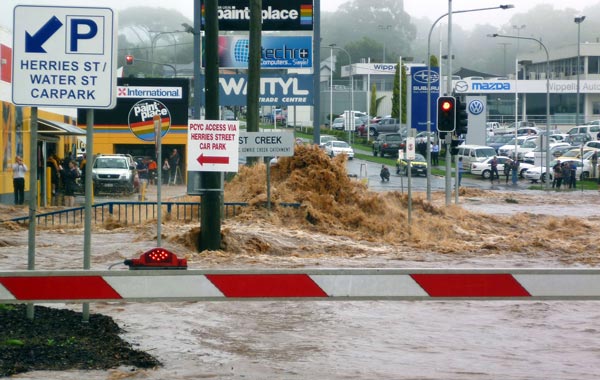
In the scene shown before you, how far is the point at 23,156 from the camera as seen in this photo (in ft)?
123

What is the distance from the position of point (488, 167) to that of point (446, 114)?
3090cm

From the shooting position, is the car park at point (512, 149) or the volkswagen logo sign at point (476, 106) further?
the car park at point (512, 149)

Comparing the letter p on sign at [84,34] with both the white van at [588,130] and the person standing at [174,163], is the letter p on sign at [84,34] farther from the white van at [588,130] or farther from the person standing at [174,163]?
the white van at [588,130]

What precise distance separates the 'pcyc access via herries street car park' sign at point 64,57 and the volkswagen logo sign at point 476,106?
59288mm

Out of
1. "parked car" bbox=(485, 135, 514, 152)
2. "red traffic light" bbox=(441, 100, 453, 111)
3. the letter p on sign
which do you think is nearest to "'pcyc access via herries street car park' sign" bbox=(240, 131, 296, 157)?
"red traffic light" bbox=(441, 100, 453, 111)

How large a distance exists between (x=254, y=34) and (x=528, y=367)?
1851 centimetres

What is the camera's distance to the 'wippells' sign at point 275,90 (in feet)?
107

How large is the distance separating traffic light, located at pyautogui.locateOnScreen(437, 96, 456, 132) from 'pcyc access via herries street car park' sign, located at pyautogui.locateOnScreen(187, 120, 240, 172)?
17.4m

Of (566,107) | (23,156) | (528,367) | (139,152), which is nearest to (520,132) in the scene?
(566,107)

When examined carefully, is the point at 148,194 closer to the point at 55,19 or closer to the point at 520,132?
the point at 55,19

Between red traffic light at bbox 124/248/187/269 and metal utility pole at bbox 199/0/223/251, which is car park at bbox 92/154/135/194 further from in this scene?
red traffic light at bbox 124/248/187/269

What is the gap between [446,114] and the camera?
3403 cm

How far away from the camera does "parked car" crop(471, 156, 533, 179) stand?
6406 cm

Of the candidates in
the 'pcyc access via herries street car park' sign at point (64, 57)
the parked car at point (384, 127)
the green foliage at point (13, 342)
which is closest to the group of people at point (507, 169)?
the parked car at point (384, 127)
